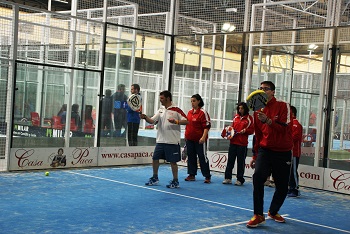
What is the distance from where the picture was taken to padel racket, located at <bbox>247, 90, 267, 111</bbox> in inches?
Answer: 269

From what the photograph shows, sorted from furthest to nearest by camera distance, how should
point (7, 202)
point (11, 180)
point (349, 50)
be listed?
point (349, 50), point (11, 180), point (7, 202)

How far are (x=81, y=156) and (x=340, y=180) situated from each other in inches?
216

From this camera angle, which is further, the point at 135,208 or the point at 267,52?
the point at 267,52

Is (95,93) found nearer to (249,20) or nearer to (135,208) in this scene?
(249,20)

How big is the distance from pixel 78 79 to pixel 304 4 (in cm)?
576

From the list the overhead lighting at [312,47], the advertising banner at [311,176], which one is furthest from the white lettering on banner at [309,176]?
the overhead lighting at [312,47]

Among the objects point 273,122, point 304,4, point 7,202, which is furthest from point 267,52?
point 7,202

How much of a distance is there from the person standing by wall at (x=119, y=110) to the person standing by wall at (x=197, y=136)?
2468mm

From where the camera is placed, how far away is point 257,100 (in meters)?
6.84

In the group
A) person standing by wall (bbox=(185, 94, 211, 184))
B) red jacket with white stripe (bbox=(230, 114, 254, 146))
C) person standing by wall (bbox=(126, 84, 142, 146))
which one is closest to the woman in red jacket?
red jacket with white stripe (bbox=(230, 114, 254, 146))

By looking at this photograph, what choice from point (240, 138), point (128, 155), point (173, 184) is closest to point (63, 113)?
point (128, 155)

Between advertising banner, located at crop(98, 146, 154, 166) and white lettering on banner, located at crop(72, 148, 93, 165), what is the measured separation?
1.11ft

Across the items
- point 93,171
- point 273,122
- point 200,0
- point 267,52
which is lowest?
point 93,171

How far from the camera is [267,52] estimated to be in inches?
481
